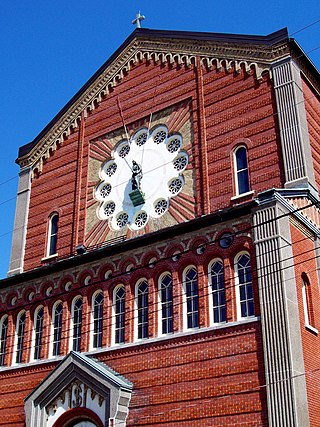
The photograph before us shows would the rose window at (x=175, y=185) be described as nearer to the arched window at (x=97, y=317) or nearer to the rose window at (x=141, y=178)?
the rose window at (x=141, y=178)

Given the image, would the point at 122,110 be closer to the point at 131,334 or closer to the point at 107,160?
the point at 107,160

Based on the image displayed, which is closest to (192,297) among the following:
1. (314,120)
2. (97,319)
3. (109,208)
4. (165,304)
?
(165,304)

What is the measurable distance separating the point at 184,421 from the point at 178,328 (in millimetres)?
2794

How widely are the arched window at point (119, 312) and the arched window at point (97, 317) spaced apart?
622 millimetres

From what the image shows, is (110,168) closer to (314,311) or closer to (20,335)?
(20,335)

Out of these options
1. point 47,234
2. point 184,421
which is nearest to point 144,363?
point 184,421

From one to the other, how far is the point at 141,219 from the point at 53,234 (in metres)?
4.90

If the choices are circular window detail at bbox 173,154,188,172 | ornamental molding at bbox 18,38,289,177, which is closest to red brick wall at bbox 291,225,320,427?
circular window detail at bbox 173,154,188,172

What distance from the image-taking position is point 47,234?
27031mm

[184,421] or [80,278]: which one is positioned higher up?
[80,278]

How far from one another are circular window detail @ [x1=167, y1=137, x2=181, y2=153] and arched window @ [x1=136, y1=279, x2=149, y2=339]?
5.53m

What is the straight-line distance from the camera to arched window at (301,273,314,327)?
18.7 meters

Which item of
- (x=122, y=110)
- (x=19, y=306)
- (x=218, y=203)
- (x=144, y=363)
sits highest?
(x=122, y=110)

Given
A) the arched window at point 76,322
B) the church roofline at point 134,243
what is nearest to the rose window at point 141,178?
the church roofline at point 134,243
